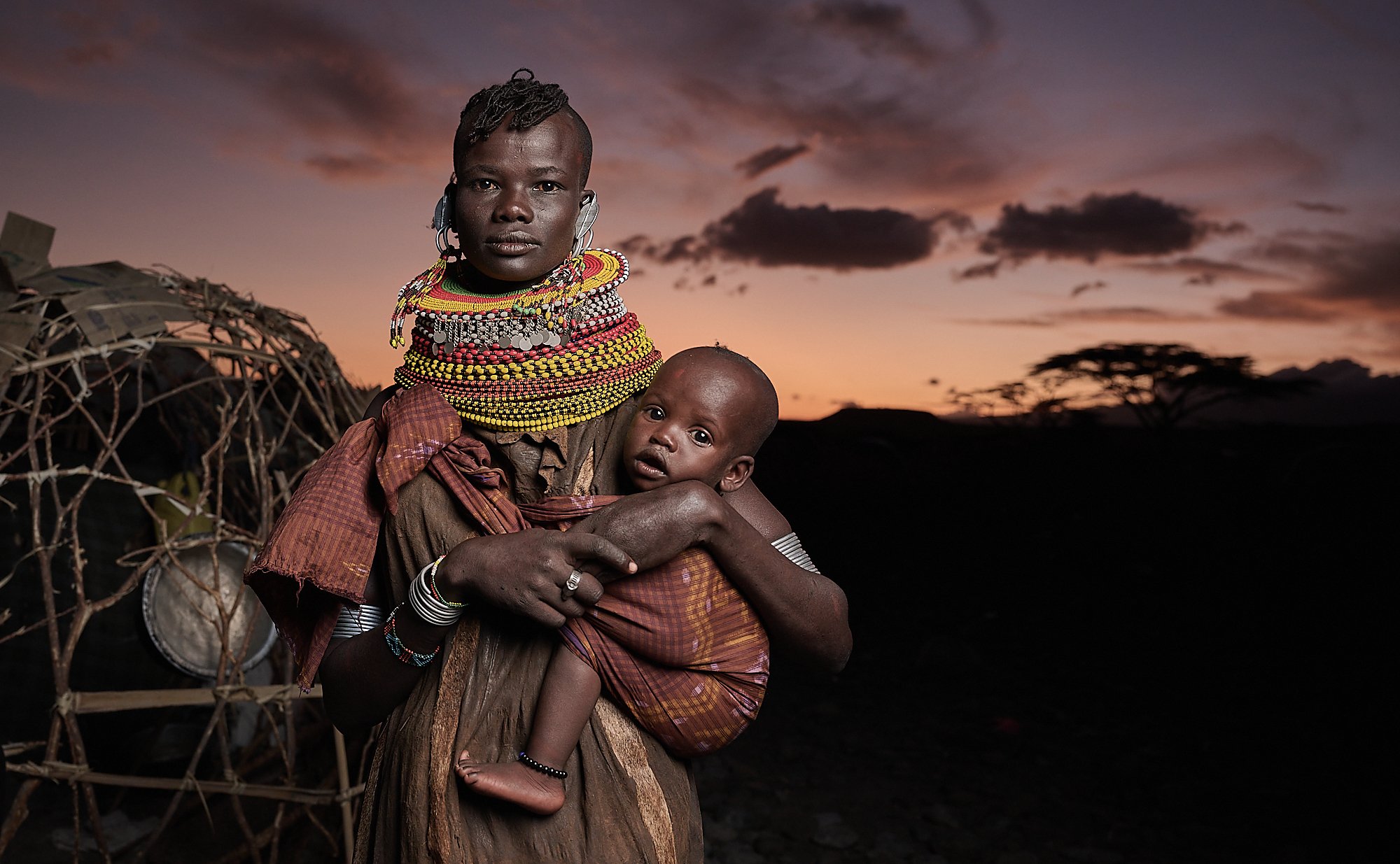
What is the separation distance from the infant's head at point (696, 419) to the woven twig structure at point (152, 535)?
2.63 metres

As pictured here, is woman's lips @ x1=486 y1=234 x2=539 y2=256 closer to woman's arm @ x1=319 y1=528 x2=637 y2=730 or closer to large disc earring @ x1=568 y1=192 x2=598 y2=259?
large disc earring @ x1=568 y1=192 x2=598 y2=259

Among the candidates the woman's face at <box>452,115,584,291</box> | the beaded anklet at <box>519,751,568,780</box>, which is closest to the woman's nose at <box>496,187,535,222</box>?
the woman's face at <box>452,115,584,291</box>

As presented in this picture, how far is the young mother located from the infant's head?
0.31 ft

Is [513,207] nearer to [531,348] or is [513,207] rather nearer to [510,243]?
[510,243]

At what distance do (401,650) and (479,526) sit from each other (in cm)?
23

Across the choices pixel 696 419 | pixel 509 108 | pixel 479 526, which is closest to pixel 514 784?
pixel 479 526

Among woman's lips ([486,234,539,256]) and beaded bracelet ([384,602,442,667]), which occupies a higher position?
woman's lips ([486,234,539,256])

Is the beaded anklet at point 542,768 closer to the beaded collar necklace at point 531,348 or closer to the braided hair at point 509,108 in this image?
the beaded collar necklace at point 531,348

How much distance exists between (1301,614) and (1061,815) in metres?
4.14

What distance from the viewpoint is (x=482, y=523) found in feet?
5.73

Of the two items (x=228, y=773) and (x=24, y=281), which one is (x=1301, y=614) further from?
(x=24, y=281)

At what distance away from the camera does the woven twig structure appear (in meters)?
3.73

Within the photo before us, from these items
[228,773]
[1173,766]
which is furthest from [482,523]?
[1173,766]

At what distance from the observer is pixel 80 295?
3.76 metres
